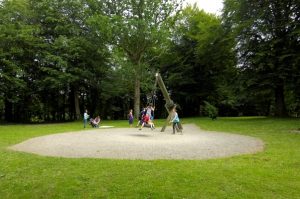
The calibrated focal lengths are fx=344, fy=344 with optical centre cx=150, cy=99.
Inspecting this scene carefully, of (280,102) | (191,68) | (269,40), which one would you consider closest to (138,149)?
(269,40)

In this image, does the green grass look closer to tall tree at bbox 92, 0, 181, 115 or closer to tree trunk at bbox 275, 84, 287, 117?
tree trunk at bbox 275, 84, 287, 117

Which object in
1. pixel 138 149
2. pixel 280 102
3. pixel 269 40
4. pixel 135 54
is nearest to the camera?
pixel 138 149

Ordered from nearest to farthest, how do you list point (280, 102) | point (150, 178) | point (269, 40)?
point (150, 178) → point (269, 40) → point (280, 102)

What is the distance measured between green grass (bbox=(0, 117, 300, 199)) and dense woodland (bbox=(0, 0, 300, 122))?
20828mm

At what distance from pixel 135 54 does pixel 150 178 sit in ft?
97.7

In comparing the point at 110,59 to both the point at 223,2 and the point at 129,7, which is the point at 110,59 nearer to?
the point at 129,7

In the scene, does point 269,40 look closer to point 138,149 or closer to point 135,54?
point 135,54

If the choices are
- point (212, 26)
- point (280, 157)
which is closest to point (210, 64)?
point (212, 26)

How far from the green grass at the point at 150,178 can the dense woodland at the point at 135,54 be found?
20828mm

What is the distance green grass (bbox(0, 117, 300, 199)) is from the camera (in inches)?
316

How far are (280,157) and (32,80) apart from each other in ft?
115

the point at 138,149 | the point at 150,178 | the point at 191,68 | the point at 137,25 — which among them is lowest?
the point at 150,178

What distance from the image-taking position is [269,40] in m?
31.4

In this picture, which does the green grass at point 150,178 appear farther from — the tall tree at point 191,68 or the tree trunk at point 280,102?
the tall tree at point 191,68
